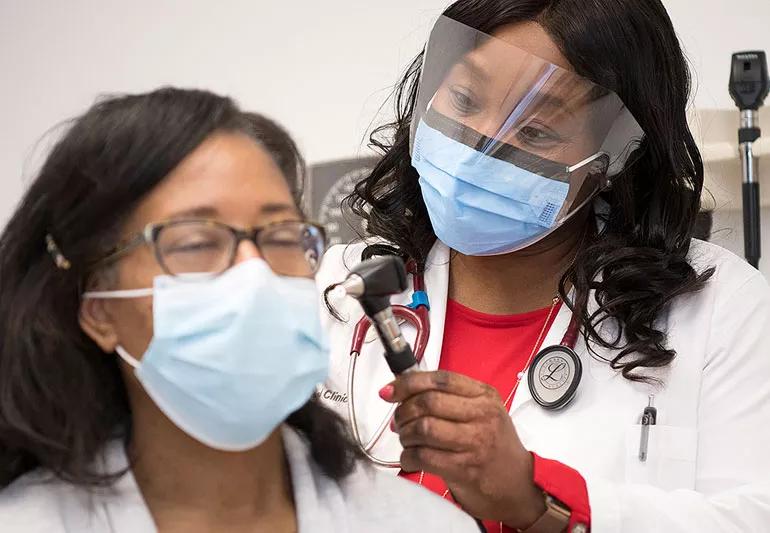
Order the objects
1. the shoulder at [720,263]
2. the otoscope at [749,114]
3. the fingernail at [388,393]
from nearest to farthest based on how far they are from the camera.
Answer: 1. the fingernail at [388,393]
2. the shoulder at [720,263]
3. the otoscope at [749,114]

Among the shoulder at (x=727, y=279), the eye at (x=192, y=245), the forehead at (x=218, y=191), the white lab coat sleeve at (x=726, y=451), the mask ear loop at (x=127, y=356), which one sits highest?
the forehead at (x=218, y=191)

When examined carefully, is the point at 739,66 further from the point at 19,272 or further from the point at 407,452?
the point at 19,272

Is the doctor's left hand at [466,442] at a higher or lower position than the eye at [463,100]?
lower

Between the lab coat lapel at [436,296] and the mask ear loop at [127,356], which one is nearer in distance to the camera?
the mask ear loop at [127,356]

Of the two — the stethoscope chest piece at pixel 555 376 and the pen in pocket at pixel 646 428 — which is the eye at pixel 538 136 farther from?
the pen in pocket at pixel 646 428

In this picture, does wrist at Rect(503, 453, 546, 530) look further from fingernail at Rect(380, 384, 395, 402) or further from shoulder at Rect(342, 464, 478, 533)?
fingernail at Rect(380, 384, 395, 402)

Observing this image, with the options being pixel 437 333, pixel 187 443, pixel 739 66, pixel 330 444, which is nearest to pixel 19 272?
pixel 187 443

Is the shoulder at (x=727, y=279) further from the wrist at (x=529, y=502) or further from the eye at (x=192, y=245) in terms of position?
the eye at (x=192, y=245)

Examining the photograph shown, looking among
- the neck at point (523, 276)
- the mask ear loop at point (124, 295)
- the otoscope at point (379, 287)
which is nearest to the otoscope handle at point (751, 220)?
the neck at point (523, 276)

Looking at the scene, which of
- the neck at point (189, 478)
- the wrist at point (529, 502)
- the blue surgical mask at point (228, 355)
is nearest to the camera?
the blue surgical mask at point (228, 355)

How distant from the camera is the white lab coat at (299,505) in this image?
1094 millimetres

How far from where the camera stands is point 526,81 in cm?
158

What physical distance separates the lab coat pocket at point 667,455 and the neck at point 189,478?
24.4 inches

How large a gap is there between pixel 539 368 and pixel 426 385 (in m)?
0.42
